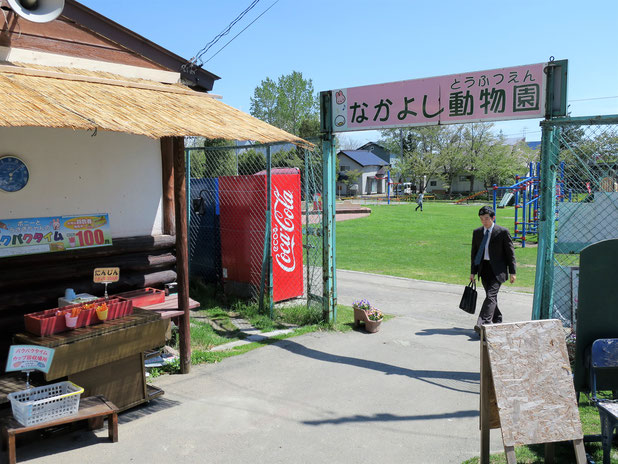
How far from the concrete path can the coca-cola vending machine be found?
184 centimetres

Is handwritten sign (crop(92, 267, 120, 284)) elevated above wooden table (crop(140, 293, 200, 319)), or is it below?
above

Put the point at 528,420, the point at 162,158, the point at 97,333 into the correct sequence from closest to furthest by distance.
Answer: the point at 528,420 → the point at 97,333 → the point at 162,158

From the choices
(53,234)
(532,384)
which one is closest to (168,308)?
(53,234)

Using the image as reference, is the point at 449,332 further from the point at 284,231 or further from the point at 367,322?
the point at 284,231

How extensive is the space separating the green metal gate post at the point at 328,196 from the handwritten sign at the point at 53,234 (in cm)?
291

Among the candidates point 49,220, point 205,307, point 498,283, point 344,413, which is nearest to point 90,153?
point 49,220

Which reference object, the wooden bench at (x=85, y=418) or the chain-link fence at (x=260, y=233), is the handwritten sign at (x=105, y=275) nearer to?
the wooden bench at (x=85, y=418)

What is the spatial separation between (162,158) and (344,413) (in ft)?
14.4

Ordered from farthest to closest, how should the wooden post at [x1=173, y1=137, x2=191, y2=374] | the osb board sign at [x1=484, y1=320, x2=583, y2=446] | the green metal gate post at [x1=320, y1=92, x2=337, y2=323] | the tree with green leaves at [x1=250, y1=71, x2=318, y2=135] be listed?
1. the tree with green leaves at [x1=250, y1=71, x2=318, y2=135]
2. the green metal gate post at [x1=320, y1=92, x2=337, y2=323]
3. the wooden post at [x1=173, y1=137, x2=191, y2=374]
4. the osb board sign at [x1=484, y1=320, x2=583, y2=446]

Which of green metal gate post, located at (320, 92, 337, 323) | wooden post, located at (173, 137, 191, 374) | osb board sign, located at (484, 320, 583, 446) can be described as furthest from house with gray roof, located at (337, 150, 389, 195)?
osb board sign, located at (484, 320, 583, 446)

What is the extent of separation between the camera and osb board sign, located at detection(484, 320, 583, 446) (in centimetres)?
325

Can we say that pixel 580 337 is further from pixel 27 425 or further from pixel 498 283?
pixel 27 425

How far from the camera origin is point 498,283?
639cm

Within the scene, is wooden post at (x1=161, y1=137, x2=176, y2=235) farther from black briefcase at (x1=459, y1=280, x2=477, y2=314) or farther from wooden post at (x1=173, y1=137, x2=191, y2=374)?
black briefcase at (x1=459, y1=280, x2=477, y2=314)
